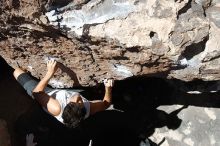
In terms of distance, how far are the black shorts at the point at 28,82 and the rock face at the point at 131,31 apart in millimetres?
531

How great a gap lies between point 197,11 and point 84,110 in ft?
3.61

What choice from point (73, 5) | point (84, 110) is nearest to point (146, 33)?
point (73, 5)

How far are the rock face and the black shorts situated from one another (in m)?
0.53

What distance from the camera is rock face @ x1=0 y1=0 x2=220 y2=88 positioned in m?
2.31

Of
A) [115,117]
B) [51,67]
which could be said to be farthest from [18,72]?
[115,117]

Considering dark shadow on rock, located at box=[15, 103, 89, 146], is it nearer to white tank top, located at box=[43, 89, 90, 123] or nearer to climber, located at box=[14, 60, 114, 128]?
climber, located at box=[14, 60, 114, 128]

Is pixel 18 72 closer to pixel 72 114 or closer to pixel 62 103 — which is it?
pixel 62 103

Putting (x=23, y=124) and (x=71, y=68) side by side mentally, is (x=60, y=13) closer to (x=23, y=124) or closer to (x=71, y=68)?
(x=71, y=68)

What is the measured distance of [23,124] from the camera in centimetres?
385

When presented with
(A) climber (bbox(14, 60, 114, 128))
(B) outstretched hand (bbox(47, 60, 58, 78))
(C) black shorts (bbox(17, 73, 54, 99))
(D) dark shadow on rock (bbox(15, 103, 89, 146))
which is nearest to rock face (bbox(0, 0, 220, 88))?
(B) outstretched hand (bbox(47, 60, 58, 78))

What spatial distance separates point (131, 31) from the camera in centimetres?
236

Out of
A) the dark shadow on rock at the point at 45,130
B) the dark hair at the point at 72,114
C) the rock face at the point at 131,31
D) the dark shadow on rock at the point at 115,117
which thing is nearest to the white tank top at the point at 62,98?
the dark hair at the point at 72,114

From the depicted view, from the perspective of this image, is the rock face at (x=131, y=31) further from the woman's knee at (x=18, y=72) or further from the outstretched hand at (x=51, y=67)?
the woman's knee at (x=18, y=72)

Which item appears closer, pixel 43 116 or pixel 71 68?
pixel 71 68
